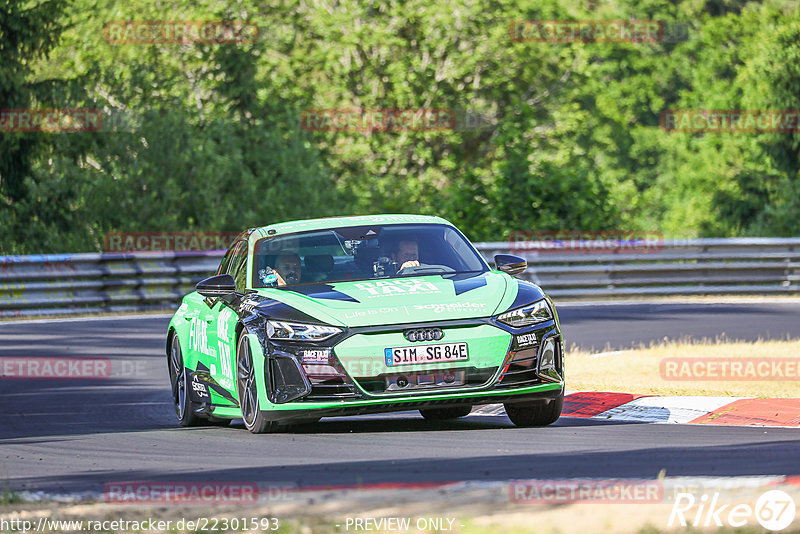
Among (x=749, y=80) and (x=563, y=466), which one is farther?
(x=749, y=80)

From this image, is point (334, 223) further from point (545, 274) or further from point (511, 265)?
point (545, 274)

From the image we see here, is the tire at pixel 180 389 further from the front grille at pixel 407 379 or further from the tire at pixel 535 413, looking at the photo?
the tire at pixel 535 413

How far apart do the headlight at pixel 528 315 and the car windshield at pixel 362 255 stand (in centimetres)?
92

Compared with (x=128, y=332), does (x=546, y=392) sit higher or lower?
higher

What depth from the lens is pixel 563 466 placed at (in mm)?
7082

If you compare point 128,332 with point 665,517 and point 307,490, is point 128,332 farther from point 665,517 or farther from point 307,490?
point 665,517

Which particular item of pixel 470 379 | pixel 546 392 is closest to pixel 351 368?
pixel 470 379

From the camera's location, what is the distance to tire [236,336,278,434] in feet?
30.0

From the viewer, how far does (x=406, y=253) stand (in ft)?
33.0

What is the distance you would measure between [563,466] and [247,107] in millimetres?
32501

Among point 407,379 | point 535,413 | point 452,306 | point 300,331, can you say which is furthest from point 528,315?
point 300,331

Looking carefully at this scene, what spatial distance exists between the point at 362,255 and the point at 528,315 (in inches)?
58.7

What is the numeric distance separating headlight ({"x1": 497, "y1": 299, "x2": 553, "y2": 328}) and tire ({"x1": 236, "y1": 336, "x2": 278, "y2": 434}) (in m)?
1.63

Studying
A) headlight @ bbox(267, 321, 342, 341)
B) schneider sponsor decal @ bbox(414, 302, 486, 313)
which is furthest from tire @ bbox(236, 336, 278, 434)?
schneider sponsor decal @ bbox(414, 302, 486, 313)
